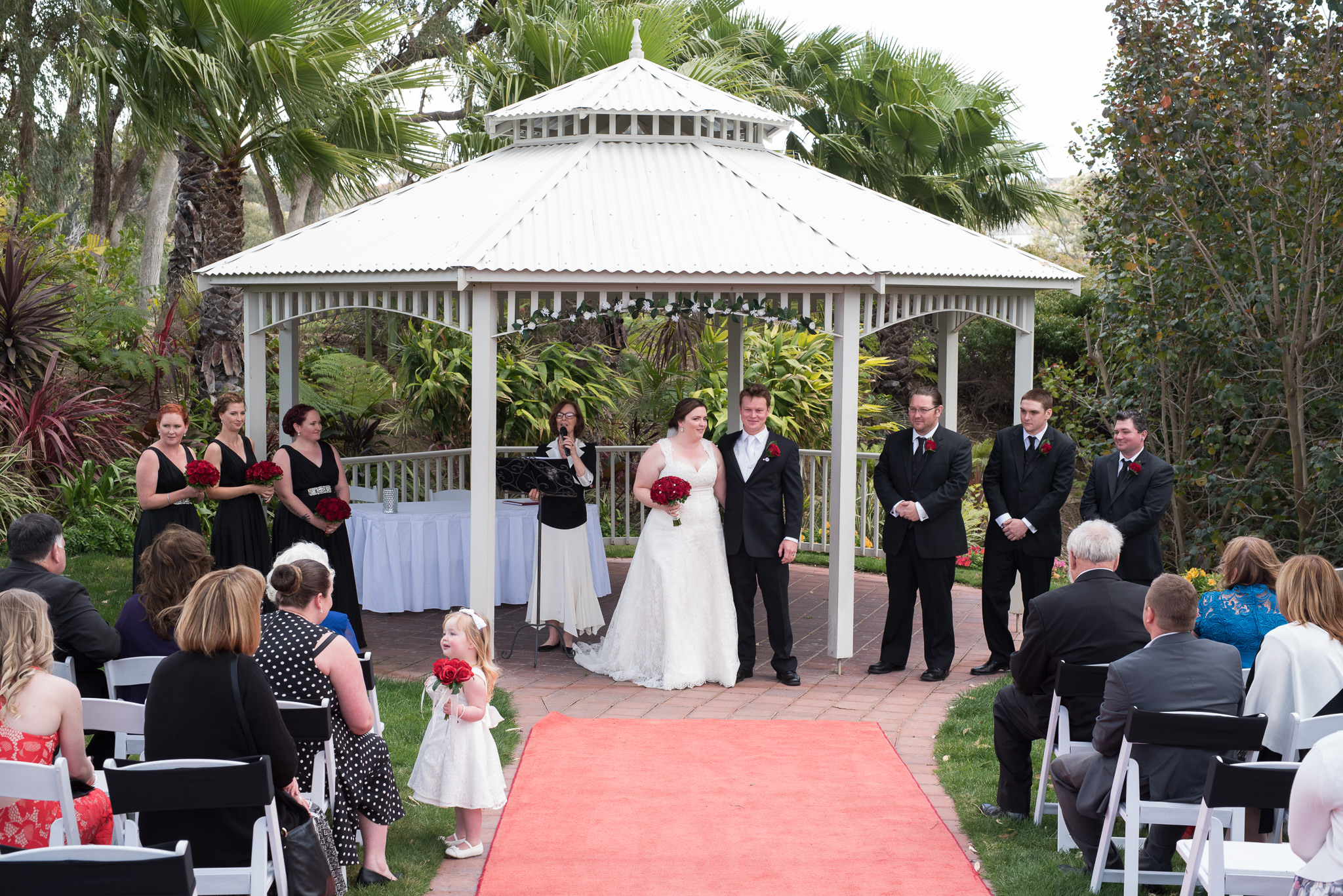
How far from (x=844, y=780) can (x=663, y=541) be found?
7.93 feet

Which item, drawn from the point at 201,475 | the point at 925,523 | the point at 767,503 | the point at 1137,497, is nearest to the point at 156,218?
the point at 201,475

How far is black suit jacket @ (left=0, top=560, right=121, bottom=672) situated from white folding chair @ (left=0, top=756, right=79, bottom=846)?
1339mm

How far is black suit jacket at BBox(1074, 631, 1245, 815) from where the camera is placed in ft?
15.1

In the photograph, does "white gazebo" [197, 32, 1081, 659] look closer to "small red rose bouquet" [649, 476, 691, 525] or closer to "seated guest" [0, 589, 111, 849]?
"small red rose bouquet" [649, 476, 691, 525]

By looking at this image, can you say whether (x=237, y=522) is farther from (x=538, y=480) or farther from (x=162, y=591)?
(x=162, y=591)

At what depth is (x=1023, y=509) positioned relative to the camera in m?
8.49

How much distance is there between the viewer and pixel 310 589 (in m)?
4.88

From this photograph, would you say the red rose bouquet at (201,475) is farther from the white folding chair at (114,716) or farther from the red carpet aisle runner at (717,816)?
the white folding chair at (114,716)

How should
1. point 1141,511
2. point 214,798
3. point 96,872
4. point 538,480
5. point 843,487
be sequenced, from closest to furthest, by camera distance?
point 96,872, point 214,798, point 1141,511, point 843,487, point 538,480

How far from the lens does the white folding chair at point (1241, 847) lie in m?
3.85

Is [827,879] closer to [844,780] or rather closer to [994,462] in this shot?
[844,780]

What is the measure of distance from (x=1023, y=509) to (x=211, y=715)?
592 cm

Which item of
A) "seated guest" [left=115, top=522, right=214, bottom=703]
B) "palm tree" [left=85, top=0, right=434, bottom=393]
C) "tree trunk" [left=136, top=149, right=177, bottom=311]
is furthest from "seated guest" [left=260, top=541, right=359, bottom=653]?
"tree trunk" [left=136, top=149, right=177, bottom=311]

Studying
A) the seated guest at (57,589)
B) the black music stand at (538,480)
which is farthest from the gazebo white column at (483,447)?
the seated guest at (57,589)
